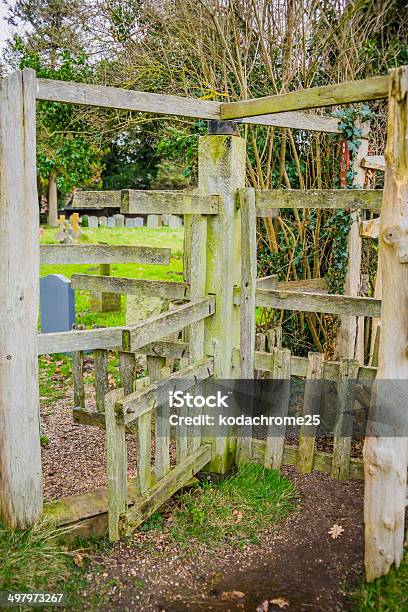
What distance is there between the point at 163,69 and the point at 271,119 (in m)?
3.22

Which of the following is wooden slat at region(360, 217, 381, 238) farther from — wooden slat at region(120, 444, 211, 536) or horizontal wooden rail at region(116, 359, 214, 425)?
wooden slat at region(120, 444, 211, 536)

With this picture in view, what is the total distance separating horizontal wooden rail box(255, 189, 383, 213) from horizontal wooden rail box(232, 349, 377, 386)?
1029 millimetres

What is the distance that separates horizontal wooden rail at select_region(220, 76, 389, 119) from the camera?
299 centimetres

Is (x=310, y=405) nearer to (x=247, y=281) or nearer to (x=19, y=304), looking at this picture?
(x=247, y=281)

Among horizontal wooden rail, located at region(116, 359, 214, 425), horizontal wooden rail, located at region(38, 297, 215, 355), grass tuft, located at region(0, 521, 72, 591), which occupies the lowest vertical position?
grass tuft, located at region(0, 521, 72, 591)

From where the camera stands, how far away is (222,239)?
3.78 m

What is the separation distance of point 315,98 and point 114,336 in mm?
1761

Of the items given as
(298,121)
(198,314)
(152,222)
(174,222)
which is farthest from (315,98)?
(174,222)

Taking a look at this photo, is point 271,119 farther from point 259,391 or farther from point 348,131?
point 259,391

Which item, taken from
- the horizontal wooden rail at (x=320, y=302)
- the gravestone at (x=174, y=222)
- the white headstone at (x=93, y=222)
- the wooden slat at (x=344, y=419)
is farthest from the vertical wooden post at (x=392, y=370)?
the white headstone at (x=93, y=222)

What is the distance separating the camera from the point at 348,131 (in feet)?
16.6

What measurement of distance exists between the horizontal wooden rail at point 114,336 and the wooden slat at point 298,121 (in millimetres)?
1480

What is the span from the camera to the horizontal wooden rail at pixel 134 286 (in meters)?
3.59

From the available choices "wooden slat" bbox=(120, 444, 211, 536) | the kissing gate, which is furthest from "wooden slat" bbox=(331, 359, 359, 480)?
"wooden slat" bbox=(120, 444, 211, 536)
